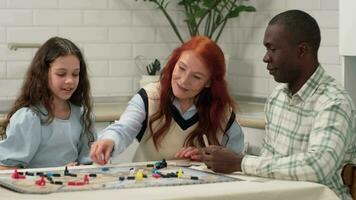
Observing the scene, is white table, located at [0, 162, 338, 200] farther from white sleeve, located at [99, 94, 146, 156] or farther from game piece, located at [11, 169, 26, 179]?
white sleeve, located at [99, 94, 146, 156]

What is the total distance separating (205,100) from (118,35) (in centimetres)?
172

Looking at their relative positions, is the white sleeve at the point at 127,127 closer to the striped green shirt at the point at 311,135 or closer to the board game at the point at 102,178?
the board game at the point at 102,178

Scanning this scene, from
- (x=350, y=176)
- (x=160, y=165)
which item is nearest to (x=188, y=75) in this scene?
(x=160, y=165)

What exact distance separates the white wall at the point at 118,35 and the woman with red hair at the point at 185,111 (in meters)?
1.28

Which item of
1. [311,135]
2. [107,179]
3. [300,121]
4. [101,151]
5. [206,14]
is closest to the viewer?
[107,179]

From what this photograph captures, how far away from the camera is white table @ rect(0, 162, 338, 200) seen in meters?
2.22

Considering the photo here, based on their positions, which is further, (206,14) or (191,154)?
(206,14)

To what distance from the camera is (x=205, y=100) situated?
3.30 m

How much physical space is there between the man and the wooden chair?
33 mm

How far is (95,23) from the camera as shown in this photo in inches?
190

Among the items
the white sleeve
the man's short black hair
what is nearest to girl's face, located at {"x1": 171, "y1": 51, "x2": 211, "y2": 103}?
the white sleeve

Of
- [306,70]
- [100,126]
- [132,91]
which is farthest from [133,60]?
[306,70]

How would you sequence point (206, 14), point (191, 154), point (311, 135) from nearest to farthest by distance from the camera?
point (311, 135), point (191, 154), point (206, 14)

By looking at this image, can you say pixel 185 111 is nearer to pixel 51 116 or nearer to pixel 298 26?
pixel 51 116
